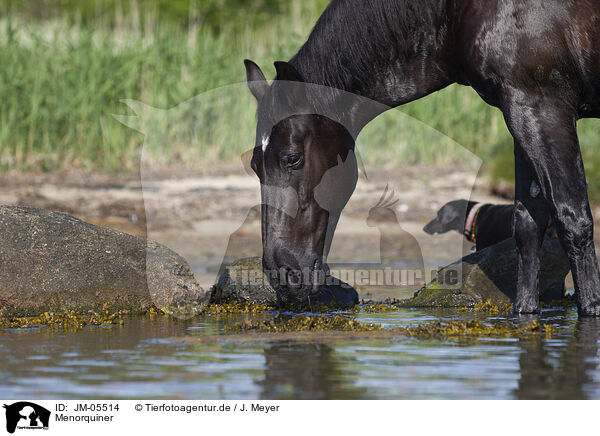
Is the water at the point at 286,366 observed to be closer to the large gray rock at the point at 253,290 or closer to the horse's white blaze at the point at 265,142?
the horse's white blaze at the point at 265,142

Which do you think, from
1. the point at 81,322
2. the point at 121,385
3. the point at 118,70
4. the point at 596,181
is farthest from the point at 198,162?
the point at 121,385

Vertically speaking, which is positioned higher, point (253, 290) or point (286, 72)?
point (286, 72)

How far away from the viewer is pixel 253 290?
21.9 feet

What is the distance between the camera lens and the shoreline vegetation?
38.9 ft

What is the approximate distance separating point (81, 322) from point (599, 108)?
3312 mm

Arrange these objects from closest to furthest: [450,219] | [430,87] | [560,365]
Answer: [560,365], [430,87], [450,219]

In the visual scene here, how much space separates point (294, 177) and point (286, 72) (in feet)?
1.95

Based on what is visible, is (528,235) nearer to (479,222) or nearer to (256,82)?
(256,82)

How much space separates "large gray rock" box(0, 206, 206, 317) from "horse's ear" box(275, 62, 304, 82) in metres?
1.83

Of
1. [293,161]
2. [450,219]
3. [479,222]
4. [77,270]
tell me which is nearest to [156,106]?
[450,219]

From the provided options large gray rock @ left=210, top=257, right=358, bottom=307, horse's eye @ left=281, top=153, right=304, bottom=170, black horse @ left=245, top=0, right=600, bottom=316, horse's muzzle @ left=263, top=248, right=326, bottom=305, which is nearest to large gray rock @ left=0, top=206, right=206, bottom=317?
large gray rock @ left=210, top=257, right=358, bottom=307

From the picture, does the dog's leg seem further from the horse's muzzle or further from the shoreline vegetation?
the shoreline vegetation

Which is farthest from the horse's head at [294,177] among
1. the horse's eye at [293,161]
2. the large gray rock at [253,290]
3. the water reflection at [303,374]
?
the large gray rock at [253,290]
